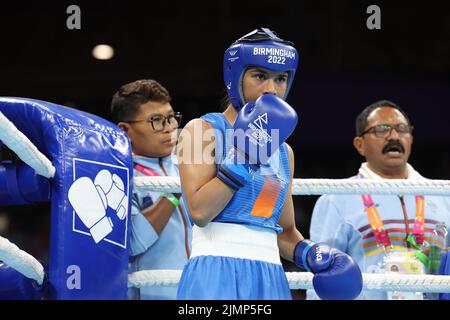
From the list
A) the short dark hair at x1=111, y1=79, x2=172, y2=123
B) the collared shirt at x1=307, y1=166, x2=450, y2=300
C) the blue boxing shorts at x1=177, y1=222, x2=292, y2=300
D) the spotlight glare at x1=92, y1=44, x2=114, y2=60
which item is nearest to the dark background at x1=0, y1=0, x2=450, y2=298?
the spotlight glare at x1=92, y1=44, x2=114, y2=60

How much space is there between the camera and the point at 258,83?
5.63 ft

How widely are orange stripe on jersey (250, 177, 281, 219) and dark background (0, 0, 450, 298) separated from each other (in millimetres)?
4030

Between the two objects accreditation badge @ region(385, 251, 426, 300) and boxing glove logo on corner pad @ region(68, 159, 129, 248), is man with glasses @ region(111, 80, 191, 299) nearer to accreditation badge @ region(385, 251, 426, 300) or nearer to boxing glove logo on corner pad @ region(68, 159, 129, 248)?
boxing glove logo on corner pad @ region(68, 159, 129, 248)

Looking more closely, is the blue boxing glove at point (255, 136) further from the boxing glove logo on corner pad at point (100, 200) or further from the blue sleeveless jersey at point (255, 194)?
the boxing glove logo on corner pad at point (100, 200)

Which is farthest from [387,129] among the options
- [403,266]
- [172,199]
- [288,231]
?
[288,231]

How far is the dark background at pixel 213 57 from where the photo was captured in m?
5.68

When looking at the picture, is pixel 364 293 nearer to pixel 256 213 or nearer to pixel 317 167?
pixel 256 213

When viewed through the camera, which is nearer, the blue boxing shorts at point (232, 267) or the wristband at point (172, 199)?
the blue boxing shorts at point (232, 267)

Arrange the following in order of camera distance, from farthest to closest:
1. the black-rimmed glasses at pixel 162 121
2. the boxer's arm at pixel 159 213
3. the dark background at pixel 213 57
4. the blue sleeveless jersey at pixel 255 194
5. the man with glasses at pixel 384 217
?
the dark background at pixel 213 57 → the man with glasses at pixel 384 217 → the black-rimmed glasses at pixel 162 121 → the boxer's arm at pixel 159 213 → the blue sleeveless jersey at pixel 255 194

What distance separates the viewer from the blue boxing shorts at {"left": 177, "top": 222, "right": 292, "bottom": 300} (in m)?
1.58

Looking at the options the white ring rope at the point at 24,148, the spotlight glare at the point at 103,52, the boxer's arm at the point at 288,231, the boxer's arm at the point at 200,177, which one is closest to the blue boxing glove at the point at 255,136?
the boxer's arm at the point at 200,177

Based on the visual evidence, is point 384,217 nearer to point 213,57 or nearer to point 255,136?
point 255,136
